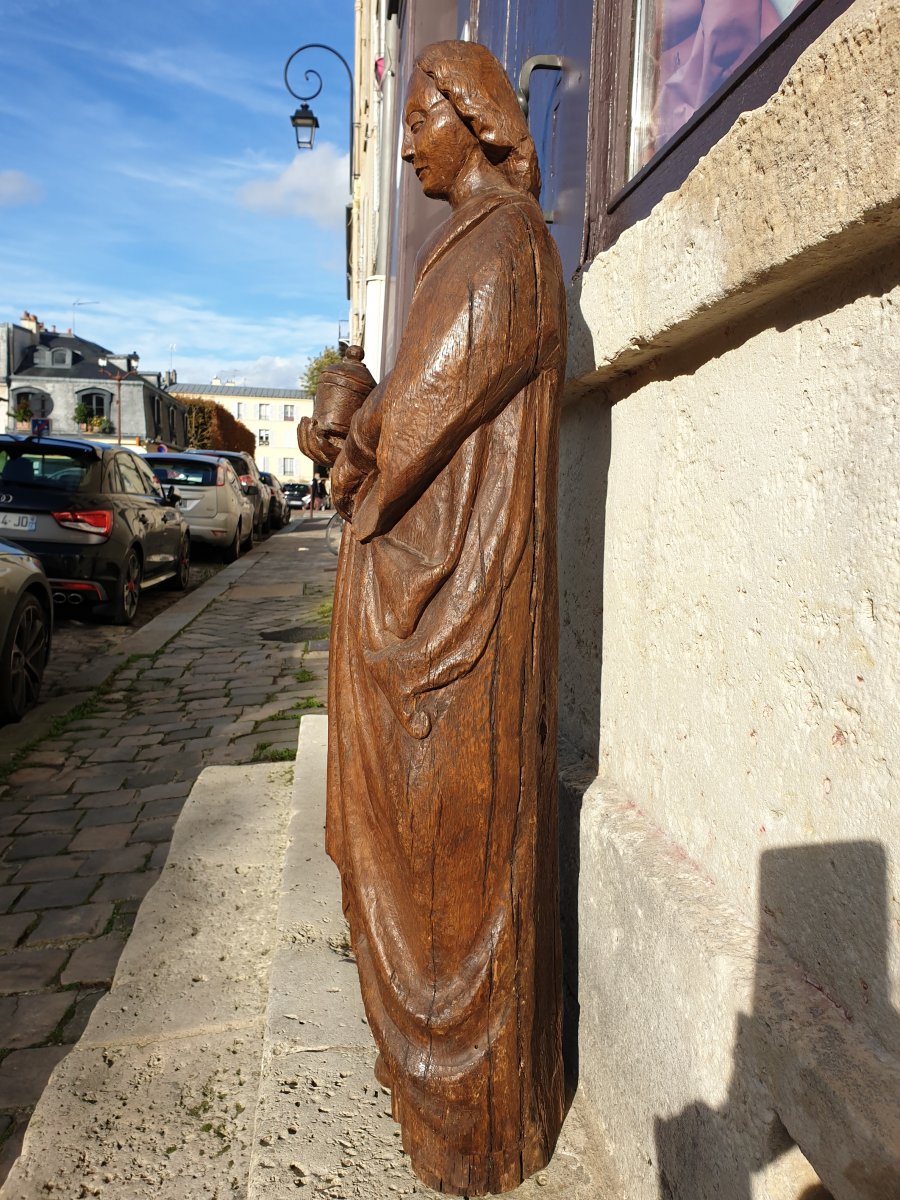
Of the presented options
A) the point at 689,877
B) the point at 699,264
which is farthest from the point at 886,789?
the point at 699,264

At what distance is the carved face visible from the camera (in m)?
1.62

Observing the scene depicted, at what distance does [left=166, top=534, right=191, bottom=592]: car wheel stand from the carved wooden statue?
10.5 meters

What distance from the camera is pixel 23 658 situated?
5957mm

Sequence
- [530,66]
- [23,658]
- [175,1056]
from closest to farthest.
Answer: [175,1056] < [530,66] < [23,658]

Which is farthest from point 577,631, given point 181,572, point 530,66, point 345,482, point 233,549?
point 233,549

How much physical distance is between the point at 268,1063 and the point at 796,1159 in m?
1.17

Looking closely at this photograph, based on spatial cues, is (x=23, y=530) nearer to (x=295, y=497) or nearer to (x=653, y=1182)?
(x=653, y=1182)

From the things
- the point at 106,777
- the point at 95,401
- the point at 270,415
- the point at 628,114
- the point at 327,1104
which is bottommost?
the point at 106,777

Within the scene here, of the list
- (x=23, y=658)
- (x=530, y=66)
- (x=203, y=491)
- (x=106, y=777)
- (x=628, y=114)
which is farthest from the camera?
(x=203, y=491)

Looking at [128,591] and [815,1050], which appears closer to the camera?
[815,1050]

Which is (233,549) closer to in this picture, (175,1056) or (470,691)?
(175,1056)

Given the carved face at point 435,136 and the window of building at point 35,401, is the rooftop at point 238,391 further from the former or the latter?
the carved face at point 435,136

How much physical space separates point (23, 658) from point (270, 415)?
89637 mm

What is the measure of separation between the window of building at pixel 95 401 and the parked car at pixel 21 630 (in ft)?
171
